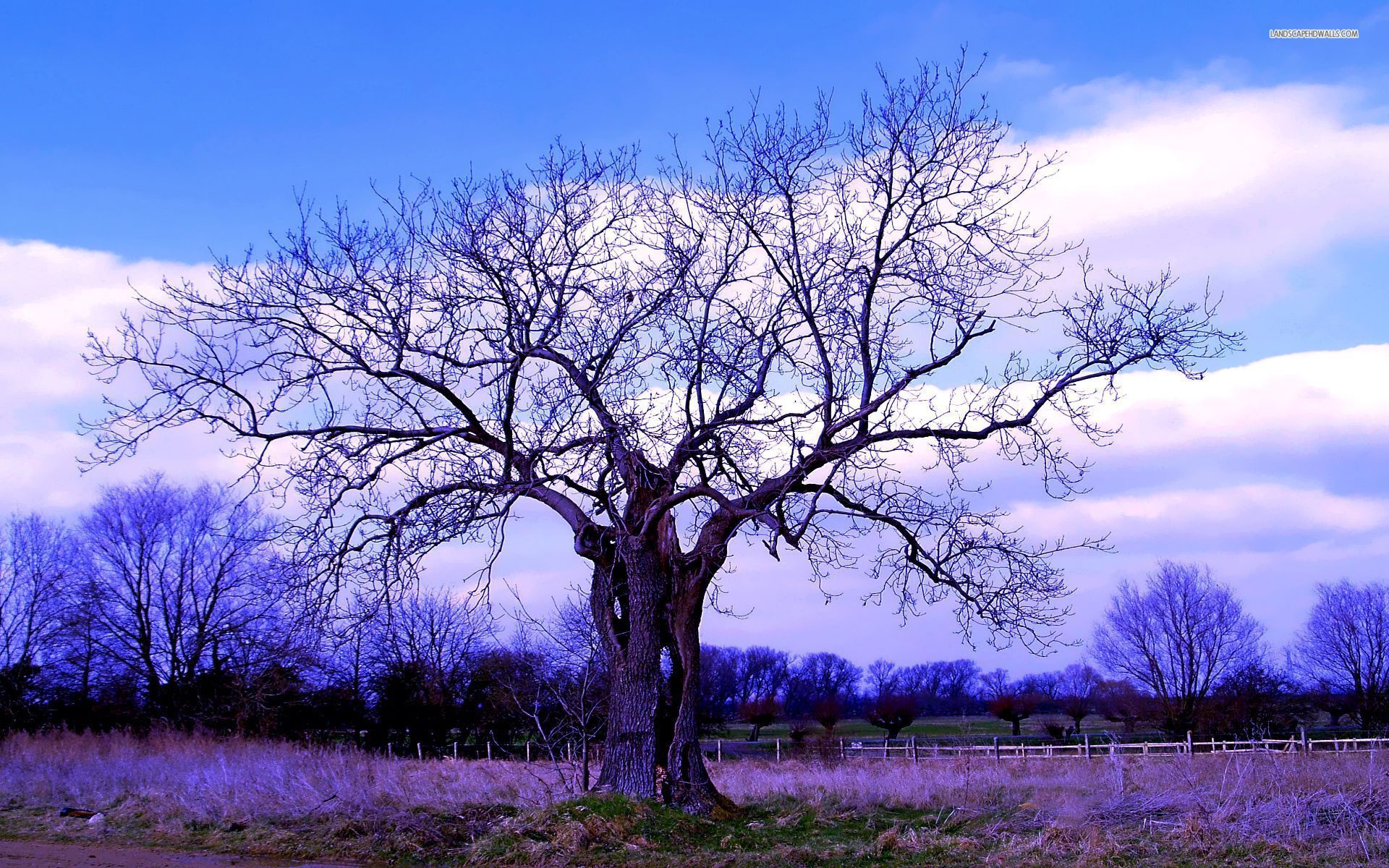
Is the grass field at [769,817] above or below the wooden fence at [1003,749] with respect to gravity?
above

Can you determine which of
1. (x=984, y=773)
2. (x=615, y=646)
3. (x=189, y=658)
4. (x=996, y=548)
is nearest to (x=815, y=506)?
(x=996, y=548)

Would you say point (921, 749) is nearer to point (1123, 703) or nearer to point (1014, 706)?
point (1123, 703)

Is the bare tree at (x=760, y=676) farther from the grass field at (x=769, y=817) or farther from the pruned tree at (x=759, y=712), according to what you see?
the grass field at (x=769, y=817)

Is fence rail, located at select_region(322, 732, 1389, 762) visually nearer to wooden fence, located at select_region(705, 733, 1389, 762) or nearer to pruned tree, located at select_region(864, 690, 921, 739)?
wooden fence, located at select_region(705, 733, 1389, 762)

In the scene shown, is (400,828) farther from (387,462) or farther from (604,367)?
(604,367)

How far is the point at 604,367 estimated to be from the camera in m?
12.5

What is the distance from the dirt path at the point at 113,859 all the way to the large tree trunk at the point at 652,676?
3.38m

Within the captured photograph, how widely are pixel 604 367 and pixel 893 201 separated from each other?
3.89 m

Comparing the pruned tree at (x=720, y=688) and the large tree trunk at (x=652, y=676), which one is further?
the pruned tree at (x=720, y=688)

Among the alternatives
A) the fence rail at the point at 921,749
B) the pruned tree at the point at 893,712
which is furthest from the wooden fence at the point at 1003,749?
the pruned tree at the point at 893,712

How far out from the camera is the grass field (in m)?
10.4

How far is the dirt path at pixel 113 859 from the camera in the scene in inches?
426

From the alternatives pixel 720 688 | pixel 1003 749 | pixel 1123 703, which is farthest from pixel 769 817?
pixel 1123 703

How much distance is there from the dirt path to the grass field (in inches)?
15.5
